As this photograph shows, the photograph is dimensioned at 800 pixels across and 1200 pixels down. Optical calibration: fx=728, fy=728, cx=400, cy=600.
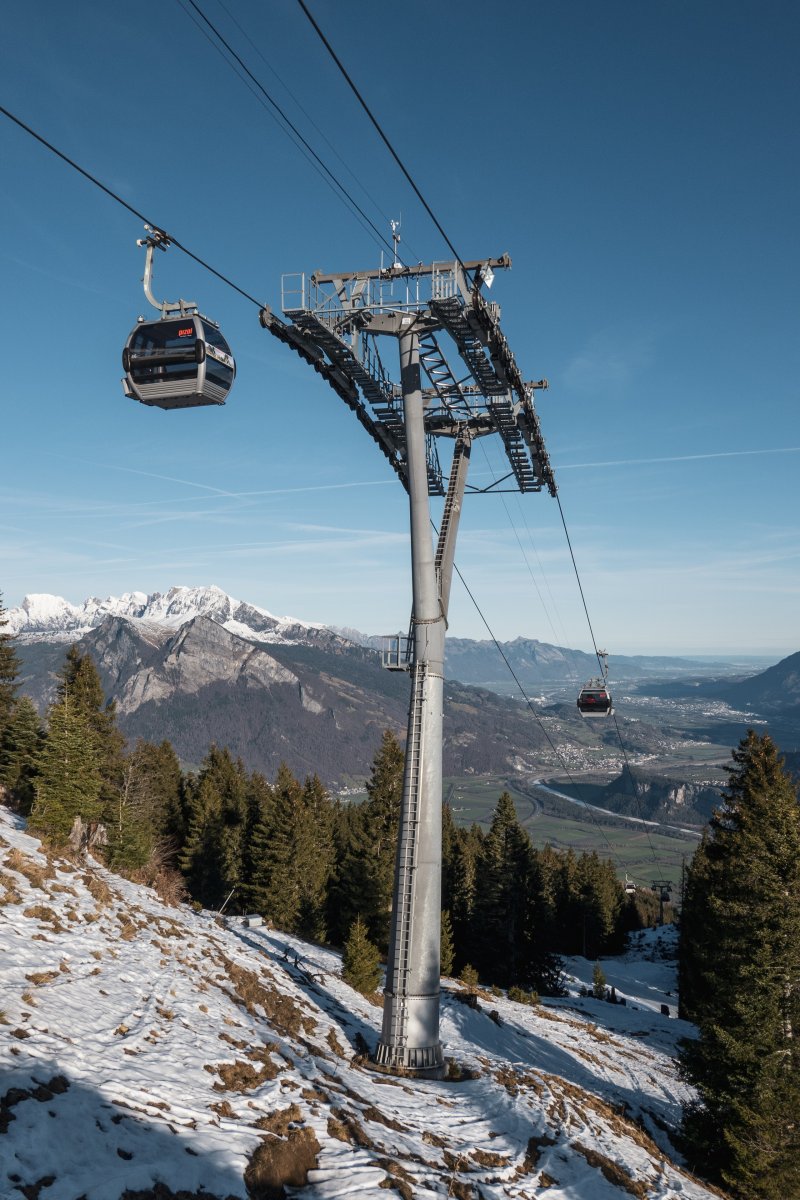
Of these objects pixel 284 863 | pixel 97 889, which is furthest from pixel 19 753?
pixel 97 889

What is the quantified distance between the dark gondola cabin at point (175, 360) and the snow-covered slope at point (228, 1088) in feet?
40.8

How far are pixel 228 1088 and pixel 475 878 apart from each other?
52048mm

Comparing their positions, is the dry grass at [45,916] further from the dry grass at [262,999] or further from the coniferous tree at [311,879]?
the coniferous tree at [311,879]

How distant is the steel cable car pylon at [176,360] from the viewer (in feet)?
55.0

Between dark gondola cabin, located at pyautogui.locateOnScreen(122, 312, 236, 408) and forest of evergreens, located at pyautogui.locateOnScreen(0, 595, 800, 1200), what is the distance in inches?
599

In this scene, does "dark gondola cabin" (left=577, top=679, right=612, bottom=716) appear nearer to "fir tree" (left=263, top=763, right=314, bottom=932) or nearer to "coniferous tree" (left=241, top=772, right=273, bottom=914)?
"fir tree" (left=263, top=763, right=314, bottom=932)

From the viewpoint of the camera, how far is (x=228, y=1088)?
12.4m

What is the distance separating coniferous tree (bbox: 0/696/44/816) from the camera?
3400 centimetres

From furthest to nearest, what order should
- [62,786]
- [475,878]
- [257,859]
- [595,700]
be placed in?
[475,878], [257,859], [595,700], [62,786]

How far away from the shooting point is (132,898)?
23.5m

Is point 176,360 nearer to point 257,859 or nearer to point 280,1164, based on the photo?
point 280,1164

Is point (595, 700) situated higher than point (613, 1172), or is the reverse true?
point (595, 700)

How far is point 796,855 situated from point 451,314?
18.8 m

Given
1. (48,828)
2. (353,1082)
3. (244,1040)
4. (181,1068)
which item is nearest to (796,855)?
(353,1082)
